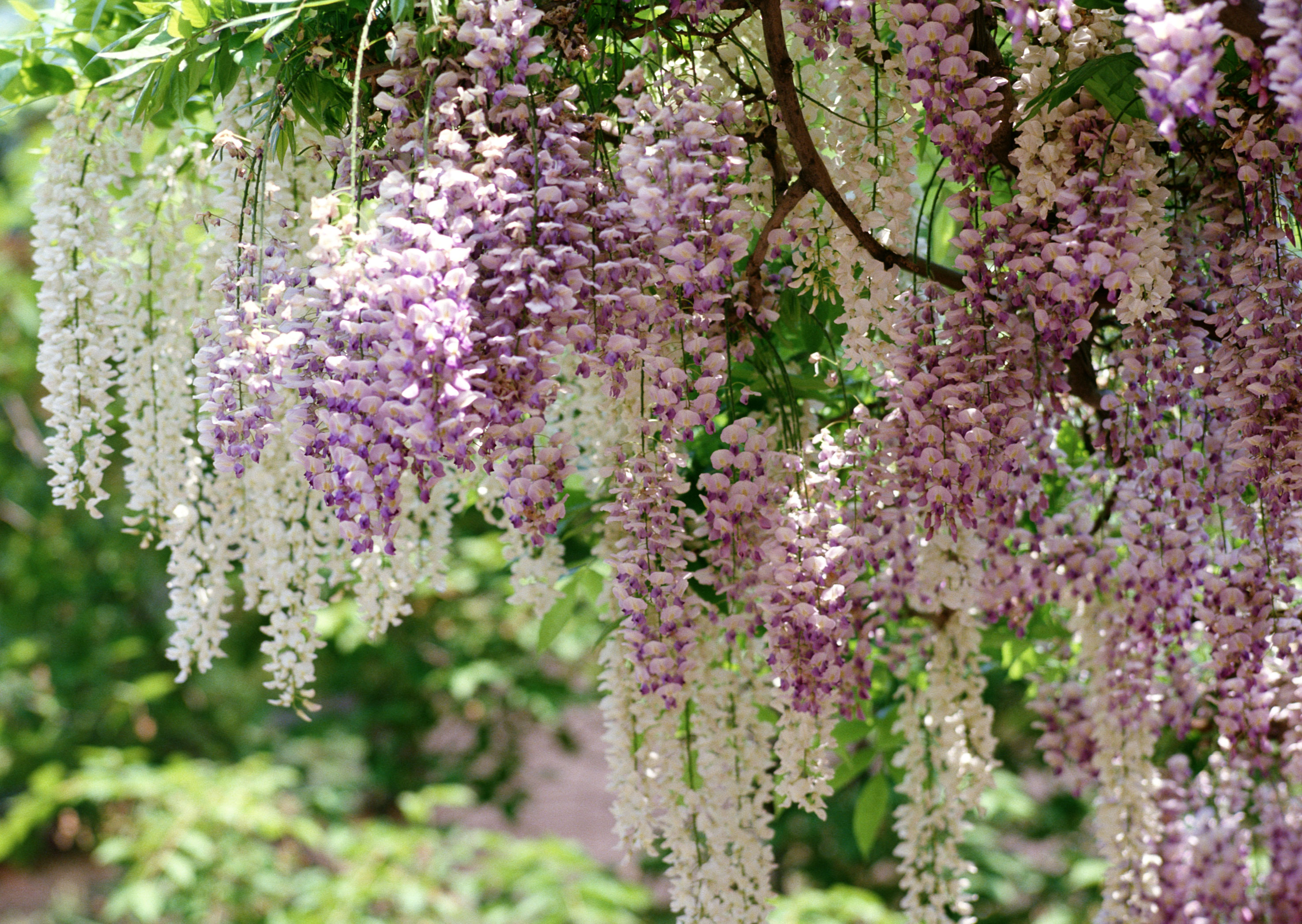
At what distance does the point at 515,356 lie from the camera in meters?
0.90

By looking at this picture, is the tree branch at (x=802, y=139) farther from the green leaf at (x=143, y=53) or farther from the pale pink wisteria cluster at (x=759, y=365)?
the green leaf at (x=143, y=53)

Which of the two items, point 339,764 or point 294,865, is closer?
point 294,865

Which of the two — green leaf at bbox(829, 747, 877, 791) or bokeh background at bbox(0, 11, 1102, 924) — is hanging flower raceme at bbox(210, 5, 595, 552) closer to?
bokeh background at bbox(0, 11, 1102, 924)

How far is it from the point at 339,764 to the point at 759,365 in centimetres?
409

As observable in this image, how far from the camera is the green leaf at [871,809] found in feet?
5.73

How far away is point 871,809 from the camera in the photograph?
1.76 m

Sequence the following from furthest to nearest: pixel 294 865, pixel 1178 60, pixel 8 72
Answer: pixel 294 865 < pixel 8 72 < pixel 1178 60

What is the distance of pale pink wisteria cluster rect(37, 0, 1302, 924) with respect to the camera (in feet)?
3.02

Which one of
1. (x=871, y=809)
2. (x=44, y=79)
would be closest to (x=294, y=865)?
(x=871, y=809)

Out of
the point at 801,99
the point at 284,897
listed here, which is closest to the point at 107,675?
the point at 284,897

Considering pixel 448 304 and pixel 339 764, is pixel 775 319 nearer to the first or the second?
pixel 448 304

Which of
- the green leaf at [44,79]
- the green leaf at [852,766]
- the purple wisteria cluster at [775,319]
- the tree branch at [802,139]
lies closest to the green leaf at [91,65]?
the green leaf at [44,79]

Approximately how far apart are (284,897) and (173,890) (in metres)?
0.31

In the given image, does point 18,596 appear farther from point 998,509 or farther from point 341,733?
point 998,509
